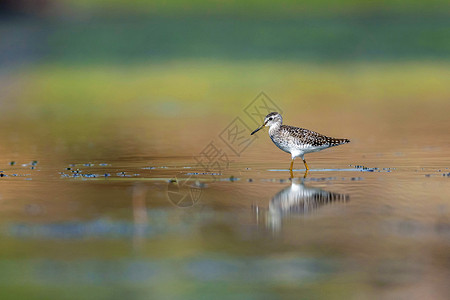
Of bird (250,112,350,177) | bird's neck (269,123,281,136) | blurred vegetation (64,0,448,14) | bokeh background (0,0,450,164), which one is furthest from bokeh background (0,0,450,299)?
blurred vegetation (64,0,448,14)

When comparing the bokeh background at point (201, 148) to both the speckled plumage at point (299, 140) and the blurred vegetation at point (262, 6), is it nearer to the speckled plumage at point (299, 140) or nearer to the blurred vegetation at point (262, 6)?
the speckled plumage at point (299, 140)

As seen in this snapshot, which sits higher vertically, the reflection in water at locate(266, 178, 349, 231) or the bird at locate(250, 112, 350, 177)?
the bird at locate(250, 112, 350, 177)

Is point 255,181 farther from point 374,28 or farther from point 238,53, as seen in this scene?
point 374,28

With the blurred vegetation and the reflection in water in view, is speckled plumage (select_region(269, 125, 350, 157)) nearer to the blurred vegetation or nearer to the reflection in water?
the reflection in water

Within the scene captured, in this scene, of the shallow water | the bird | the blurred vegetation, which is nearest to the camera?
the shallow water

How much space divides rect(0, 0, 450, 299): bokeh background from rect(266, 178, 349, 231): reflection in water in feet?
0.81

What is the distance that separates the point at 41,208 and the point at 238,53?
130 feet

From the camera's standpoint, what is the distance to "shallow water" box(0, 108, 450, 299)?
9812 millimetres

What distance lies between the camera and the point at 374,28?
6044cm

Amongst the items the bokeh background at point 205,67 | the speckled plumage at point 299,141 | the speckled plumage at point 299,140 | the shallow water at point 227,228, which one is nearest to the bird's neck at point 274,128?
the speckled plumage at point 299,141

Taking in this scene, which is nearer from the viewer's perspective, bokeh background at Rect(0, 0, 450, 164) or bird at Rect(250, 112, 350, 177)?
bird at Rect(250, 112, 350, 177)

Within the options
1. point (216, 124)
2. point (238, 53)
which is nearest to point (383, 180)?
point (216, 124)

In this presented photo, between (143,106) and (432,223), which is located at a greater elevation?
(143,106)

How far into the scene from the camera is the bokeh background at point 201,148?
10.2 m
